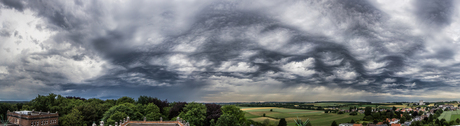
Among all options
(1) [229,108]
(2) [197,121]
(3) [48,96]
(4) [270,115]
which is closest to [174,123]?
(2) [197,121]

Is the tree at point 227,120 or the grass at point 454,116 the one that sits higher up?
the tree at point 227,120

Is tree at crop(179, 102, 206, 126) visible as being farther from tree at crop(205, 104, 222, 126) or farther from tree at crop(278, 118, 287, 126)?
tree at crop(278, 118, 287, 126)

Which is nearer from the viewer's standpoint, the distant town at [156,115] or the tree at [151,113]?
the distant town at [156,115]

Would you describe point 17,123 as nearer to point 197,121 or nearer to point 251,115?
point 197,121

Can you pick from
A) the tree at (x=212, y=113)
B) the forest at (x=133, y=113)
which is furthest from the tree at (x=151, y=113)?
the tree at (x=212, y=113)

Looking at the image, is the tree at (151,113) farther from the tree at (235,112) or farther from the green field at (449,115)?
the green field at (449,115)

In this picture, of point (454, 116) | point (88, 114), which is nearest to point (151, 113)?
point (88, 114)

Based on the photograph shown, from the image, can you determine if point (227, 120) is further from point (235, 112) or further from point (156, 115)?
point (156, 115)

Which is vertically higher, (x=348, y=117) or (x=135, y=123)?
(x=135, y=123)
